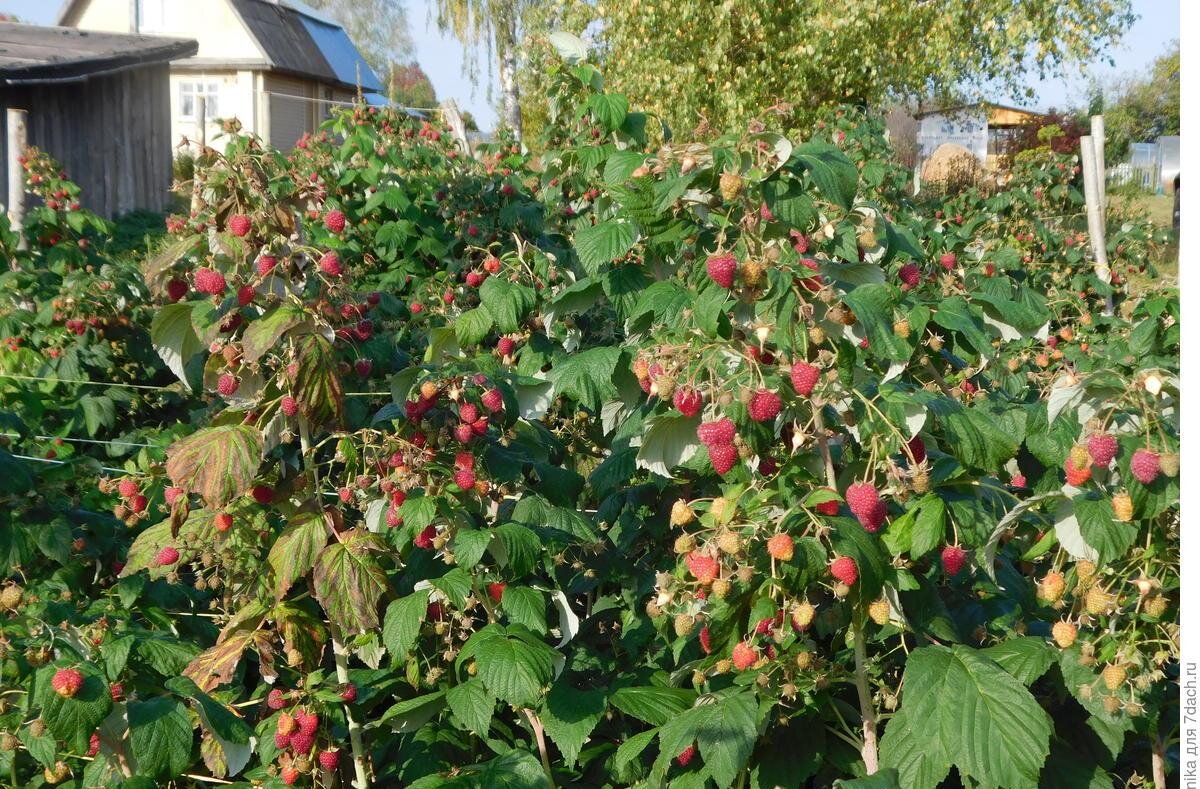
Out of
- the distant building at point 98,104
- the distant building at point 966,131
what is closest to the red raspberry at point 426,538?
the distant building at point 98,104

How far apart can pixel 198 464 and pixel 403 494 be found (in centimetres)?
38

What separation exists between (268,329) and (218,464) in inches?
10.6

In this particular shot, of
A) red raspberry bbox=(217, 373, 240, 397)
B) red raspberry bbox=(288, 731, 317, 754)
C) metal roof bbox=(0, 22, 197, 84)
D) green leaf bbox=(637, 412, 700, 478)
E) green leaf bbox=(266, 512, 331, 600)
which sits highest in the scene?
metal roof bbox=(0, 22, 197, 84)

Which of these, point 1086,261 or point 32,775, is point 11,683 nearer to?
Answer: point 32,775

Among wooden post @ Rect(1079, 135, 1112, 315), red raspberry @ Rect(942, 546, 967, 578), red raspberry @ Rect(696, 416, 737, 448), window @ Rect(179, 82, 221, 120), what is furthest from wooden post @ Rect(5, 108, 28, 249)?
window @ Rect(179, 82, 221, 120)

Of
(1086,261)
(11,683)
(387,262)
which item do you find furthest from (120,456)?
(1086,261)

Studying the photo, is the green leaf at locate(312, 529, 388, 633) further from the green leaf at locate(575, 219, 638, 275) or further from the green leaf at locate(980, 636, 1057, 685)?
the green leaf at locate(980, 636, 1057, 685)

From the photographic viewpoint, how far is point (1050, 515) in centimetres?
205

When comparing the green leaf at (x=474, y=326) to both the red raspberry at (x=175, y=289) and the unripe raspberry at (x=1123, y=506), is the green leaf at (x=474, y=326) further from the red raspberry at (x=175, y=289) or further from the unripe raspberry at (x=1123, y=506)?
the unripe raspberry at (x=1123, y=506)

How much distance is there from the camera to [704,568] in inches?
69.3

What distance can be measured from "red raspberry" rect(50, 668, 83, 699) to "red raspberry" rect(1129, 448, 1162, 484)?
1.68 meters

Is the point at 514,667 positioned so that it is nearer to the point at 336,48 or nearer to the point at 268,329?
the point at 268,329

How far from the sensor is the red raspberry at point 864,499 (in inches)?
70.0

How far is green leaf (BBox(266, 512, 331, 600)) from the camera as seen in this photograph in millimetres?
2162
